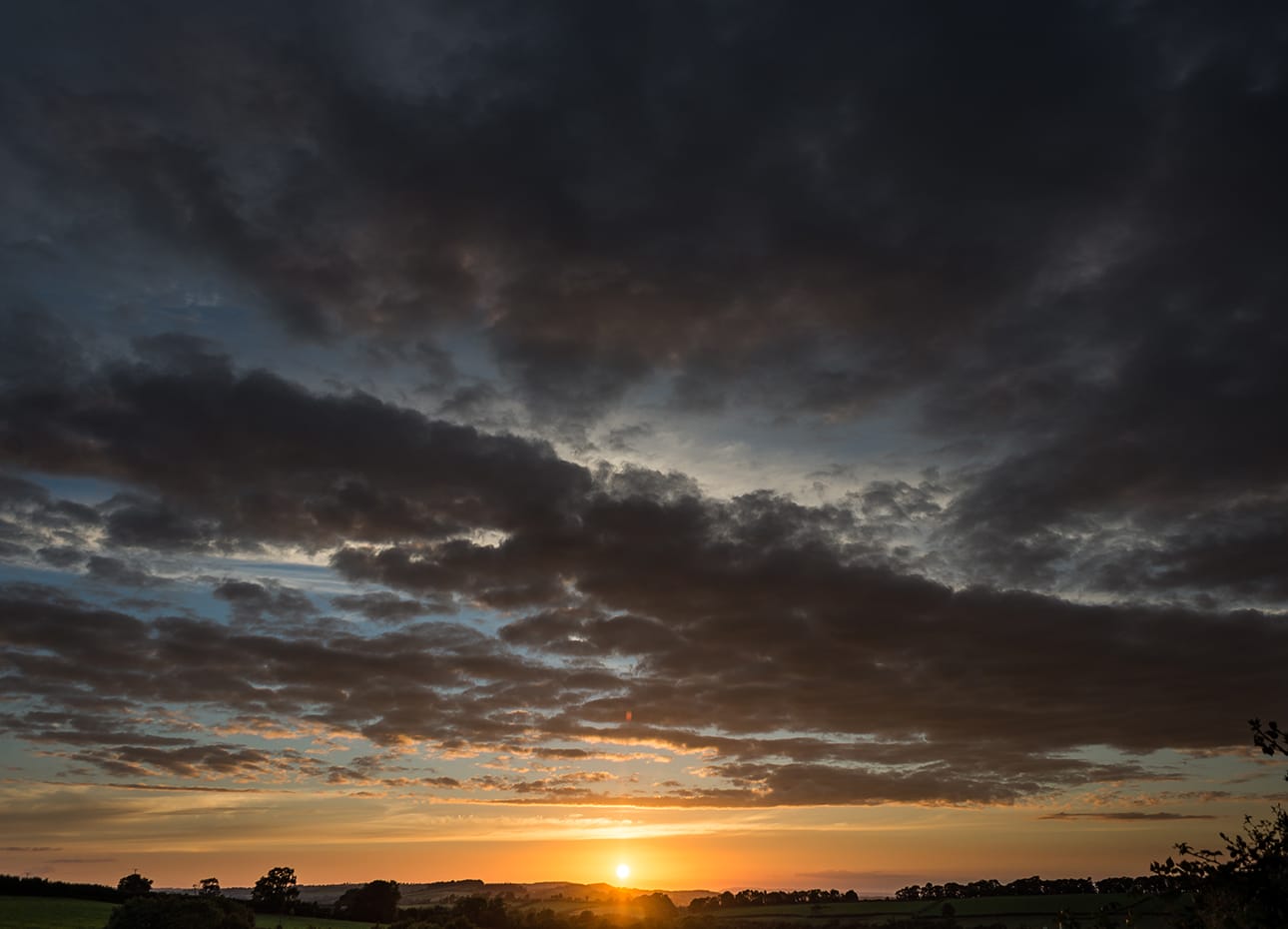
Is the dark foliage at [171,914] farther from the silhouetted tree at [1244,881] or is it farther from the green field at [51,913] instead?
the silhouetted tree at [1244,881]

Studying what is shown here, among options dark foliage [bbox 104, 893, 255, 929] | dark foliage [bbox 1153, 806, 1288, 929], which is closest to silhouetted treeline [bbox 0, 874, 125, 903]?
dark foliage [bbox 104, 893, 255, 929]

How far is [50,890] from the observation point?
157 m

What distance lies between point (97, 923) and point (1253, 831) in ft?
521

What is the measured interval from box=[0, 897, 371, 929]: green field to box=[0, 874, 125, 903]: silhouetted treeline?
606cm

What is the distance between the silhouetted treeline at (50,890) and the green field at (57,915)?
239 inches

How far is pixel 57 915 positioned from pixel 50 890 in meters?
32.0

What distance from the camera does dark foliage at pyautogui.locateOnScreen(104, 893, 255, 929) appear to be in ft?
347

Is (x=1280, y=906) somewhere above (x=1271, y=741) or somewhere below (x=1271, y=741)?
below

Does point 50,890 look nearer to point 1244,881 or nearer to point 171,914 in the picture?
point 171,914

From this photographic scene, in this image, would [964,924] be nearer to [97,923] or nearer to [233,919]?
[233,919]

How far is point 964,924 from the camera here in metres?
173

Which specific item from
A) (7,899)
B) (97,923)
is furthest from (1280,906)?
(7,899)

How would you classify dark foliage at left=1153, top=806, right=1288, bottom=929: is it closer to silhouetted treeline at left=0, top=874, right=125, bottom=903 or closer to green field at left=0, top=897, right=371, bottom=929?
green field at left=0, top=897, right=371, bottom=929

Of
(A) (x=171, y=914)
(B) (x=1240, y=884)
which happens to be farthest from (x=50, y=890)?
(B) (x=1240, y=884)
